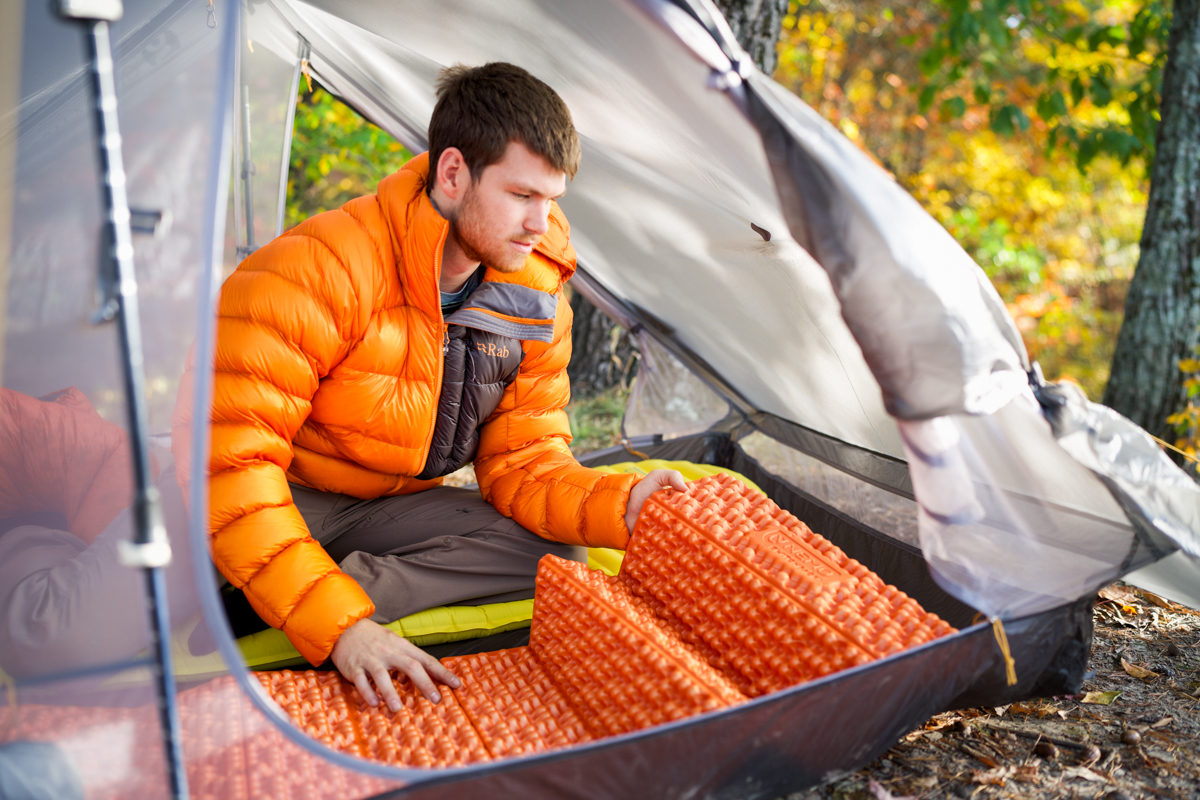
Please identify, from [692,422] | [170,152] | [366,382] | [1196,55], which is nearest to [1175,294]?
[1196,55]

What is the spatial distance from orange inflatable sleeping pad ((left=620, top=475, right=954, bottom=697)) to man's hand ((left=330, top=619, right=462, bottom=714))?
406mm

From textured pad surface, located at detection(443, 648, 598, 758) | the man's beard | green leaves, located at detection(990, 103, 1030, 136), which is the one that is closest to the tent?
textured pad surface, located at detection(443, 648, 598, 758)

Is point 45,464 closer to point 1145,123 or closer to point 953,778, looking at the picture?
point 953,778

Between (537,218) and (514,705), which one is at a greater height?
(537,218)

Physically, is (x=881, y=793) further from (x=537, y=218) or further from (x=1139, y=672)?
(x=537, y=218)

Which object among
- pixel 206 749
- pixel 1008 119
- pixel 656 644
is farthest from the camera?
pixel 1008 119

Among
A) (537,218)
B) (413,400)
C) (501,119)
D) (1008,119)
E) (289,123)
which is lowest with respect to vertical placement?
(413,400)

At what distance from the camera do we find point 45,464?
1.33 m

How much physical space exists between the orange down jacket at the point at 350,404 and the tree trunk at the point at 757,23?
1313 millimetres

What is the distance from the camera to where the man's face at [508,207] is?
A: 56.9 inches

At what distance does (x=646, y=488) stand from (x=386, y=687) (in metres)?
0.59

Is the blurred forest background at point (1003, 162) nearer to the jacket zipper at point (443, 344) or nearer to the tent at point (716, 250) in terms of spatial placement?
the jacket zipper at point (443, 344)

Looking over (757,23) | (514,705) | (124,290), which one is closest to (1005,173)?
(757,23)

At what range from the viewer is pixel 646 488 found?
5.16 feet
